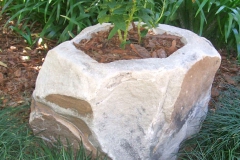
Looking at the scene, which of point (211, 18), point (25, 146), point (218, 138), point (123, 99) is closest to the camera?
point (123, 99)

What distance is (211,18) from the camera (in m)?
3.19

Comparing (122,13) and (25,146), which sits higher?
(122,13)

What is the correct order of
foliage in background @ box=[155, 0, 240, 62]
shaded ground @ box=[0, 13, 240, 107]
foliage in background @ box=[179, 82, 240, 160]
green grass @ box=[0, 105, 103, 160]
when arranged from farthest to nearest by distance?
foliage in background @ box=[155, 0, 240, 62]
shaded ground @ box=[0, 13, 240, 107]
foliage in background @ box=[179, 82, 240, 160]
green grass @ box=[0, 105, 103, 160]

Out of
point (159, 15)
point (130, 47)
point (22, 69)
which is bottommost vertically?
point (22, 69)

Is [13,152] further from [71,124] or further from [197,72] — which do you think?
[197,72]

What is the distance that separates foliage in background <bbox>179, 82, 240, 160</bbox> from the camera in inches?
86.5

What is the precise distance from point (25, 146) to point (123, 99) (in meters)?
0.58

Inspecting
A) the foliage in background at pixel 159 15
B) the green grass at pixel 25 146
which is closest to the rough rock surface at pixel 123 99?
the green grass at pixel 25 146

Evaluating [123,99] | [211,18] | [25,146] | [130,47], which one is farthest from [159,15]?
[25,146]

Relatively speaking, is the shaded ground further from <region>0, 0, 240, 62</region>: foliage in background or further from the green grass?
the green grass

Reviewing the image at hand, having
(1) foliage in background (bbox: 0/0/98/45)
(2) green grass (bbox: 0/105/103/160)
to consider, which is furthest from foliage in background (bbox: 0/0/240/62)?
(2) green grass (bbox: 0/105/103/160)

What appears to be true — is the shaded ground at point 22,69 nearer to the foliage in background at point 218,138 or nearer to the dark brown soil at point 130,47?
the foliage in background at point 218,138

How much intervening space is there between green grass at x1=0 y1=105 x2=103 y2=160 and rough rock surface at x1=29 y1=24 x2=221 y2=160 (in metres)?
0.07

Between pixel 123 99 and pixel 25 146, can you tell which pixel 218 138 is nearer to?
pixel 123 99
